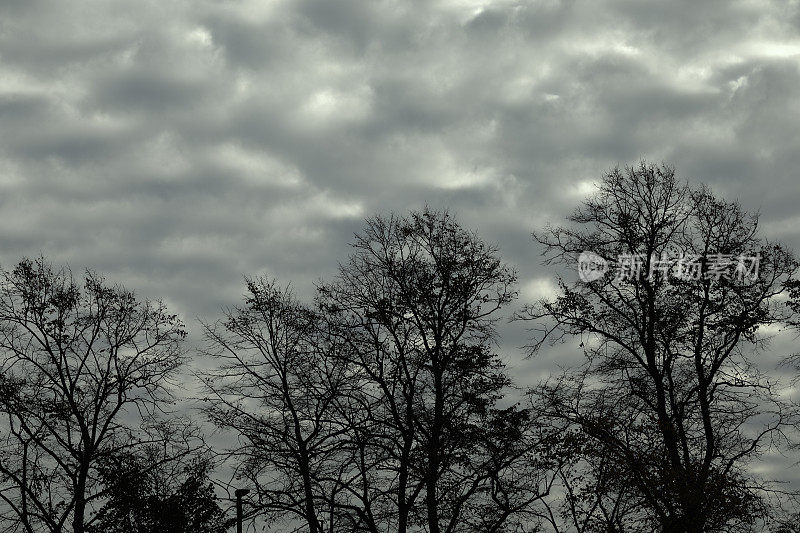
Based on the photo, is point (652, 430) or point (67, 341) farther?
point (67, 341)

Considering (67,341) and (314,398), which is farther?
(67,341)

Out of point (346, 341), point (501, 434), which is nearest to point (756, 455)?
point (501, 434)

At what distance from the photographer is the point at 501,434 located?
80.8 feet

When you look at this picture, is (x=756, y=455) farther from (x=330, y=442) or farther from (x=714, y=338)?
(x=330, y=442)

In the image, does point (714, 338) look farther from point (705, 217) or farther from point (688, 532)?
point (688, 532)

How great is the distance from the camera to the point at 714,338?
2469 cm

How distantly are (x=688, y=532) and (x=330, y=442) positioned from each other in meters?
10.9

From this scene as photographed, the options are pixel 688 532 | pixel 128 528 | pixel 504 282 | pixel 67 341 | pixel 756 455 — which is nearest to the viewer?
pixel 688 532

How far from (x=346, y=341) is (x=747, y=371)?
12466 millimetres

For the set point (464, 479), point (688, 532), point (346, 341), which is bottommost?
point (688, 532)

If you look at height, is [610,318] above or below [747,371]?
above

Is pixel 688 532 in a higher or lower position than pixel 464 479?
lower

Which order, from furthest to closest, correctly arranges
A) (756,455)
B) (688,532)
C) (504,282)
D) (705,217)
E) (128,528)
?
(128,528) < (504,282) < (705,217) < (756,455) < (688,532)

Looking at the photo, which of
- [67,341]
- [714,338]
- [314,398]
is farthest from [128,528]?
[714,338]
